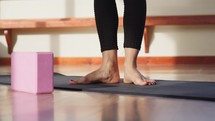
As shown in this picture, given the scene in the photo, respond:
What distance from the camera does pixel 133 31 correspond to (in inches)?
55.1

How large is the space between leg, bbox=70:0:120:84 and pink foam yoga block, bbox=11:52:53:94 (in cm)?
26

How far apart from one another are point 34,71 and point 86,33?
2222 millimetres

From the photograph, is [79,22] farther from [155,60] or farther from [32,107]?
[32,107]

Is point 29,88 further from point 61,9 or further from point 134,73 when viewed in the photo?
point 61,9

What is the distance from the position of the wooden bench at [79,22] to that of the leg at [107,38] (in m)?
1.60

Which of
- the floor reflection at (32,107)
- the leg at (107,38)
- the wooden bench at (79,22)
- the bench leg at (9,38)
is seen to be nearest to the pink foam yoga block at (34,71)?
the floor reflection at (32,107)

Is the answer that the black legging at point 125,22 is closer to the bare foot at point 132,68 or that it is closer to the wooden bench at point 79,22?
the bare foot at point 132,68

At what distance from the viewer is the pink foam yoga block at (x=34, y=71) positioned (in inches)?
45.8

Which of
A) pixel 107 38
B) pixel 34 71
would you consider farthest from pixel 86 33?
pixel 34 71

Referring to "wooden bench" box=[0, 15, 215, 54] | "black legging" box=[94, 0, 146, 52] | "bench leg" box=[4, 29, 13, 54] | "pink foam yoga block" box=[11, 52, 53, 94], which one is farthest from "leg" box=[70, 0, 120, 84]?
"bench leg" box=[4, 29, 13, 54]

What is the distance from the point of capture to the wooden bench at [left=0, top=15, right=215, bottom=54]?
2.94 meters

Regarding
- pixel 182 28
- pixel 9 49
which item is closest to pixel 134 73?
pixel 182 28

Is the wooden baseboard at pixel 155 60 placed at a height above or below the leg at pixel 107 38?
below

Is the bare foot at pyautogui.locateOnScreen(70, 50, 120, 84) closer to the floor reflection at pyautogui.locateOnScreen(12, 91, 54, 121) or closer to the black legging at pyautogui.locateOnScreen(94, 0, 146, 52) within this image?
the black legging at pyautogui.locateOnScreen(94, 0, 146, 52)
